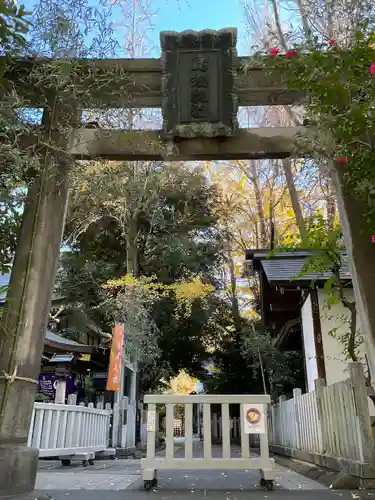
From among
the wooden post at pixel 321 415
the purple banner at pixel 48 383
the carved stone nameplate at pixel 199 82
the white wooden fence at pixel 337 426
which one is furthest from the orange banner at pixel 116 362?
the carved stone nameplate at pixel 199 82

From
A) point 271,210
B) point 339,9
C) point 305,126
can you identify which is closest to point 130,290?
point 271,210

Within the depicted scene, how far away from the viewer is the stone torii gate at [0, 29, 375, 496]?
144 inches

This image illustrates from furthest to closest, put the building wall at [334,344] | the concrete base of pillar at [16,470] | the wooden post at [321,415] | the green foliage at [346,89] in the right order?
the building wall at [334,344]
the wooden post at [321,415]
the concrete base of pillar at [16,470]
the green foliage at [346,89]

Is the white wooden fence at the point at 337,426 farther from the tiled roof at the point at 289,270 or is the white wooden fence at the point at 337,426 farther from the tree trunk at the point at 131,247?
the tree trunk at the point at 131,247

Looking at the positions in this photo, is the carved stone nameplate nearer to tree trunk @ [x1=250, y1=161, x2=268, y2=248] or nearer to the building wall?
the building wall

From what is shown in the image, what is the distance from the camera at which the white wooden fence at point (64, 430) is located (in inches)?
207

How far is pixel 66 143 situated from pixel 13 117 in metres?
0.78

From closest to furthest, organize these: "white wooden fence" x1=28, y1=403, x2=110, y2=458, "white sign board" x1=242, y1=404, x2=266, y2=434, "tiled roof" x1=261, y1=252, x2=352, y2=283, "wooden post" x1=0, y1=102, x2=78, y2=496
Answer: "wooden post" x1=0, y1=102, x2=78, y2=496 → "white sign board" x1=242, y1=404, x2=266, y2=434 → "white wooden fence" x1=28, y1=403, x2=110, y2=458 → "tiled roof" x1=261, y1=252, x2=352, y2=283

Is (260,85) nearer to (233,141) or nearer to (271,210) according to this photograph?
(233,141)

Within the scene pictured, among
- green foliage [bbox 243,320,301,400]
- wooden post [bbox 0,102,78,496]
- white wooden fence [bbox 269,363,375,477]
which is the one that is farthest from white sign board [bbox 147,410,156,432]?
green foliage [bbox 243,320,301,400]

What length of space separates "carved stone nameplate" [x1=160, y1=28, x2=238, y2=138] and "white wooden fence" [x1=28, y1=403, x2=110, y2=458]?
12.2 ft

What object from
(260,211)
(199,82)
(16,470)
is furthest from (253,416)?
(260,211)

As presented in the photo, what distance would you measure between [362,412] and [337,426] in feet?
2.59

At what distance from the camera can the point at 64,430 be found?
6113mm
